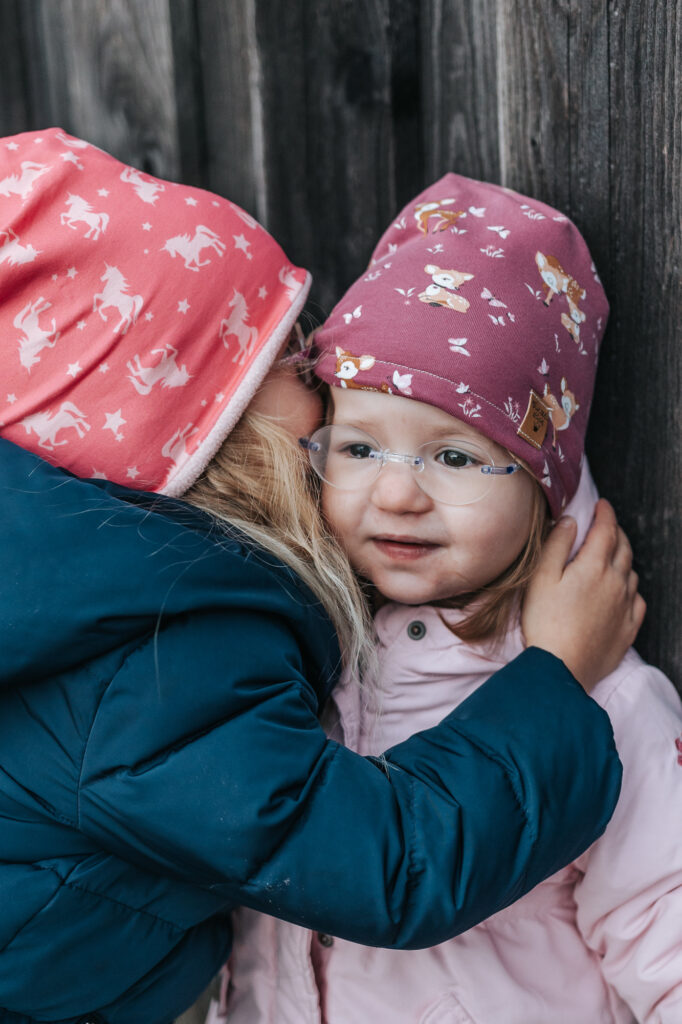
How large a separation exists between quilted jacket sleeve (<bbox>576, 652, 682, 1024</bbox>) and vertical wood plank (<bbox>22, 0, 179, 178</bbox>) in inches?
60.1

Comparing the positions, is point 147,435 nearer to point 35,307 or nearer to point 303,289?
point 35,307

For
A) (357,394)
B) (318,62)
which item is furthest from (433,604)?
(318,62)

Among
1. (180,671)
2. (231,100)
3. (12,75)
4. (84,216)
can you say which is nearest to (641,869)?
(180,671)

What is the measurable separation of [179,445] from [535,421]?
0.55 meters

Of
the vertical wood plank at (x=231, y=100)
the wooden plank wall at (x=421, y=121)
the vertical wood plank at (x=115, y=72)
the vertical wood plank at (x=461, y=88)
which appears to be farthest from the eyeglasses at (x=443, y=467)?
the vertical wood plank at (x=115, y=72)

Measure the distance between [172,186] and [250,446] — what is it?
0.43m

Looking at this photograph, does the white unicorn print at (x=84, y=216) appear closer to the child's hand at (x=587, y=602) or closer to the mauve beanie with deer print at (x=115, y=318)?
the mauve beanie with deer print at (x=115, y=318)

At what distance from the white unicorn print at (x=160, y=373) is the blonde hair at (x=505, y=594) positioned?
23.3 inches

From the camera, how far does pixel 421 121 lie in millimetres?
2004

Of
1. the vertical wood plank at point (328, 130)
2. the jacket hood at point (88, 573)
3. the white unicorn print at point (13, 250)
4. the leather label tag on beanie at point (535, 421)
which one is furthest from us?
the vertical wood plank at point (328, 130)

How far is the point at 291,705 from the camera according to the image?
123cm

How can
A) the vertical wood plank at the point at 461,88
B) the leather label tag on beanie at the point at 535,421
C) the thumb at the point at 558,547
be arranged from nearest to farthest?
the leather label tag on beanie at the point at 535,421 < the thumb at the point at 558,547 < the vertical wood plank at the point at 461,88

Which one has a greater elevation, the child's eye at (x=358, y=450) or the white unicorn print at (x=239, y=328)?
the white unicorn print at (x=239, y=328)

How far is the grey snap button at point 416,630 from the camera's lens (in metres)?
1.57
